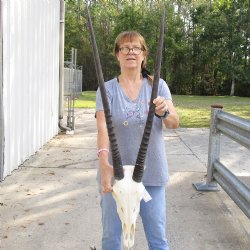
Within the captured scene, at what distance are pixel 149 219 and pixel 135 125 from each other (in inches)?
25.6

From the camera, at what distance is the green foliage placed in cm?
3797

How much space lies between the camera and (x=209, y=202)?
213 inches

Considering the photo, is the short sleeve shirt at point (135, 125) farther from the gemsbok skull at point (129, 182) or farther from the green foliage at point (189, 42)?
the green foliage at point (189, 42)

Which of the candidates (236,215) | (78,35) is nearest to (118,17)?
(78,35)

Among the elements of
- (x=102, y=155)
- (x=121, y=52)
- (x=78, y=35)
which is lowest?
(x=102, y=155)

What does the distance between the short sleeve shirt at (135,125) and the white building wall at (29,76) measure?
3673mm

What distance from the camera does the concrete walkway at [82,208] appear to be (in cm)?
419

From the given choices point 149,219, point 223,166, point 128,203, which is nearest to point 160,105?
point 128,203

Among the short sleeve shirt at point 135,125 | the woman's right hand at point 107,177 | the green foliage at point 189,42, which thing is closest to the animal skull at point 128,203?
the woman's right hand at point 107,177

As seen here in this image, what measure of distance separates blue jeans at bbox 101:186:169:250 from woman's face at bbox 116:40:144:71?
0.81 meters

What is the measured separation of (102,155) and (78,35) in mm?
41221

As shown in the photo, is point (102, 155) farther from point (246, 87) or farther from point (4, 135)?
point (246, 87)

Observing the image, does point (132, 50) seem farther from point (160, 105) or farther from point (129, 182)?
point (129, 182)

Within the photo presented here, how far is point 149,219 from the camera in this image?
9.60 feet
